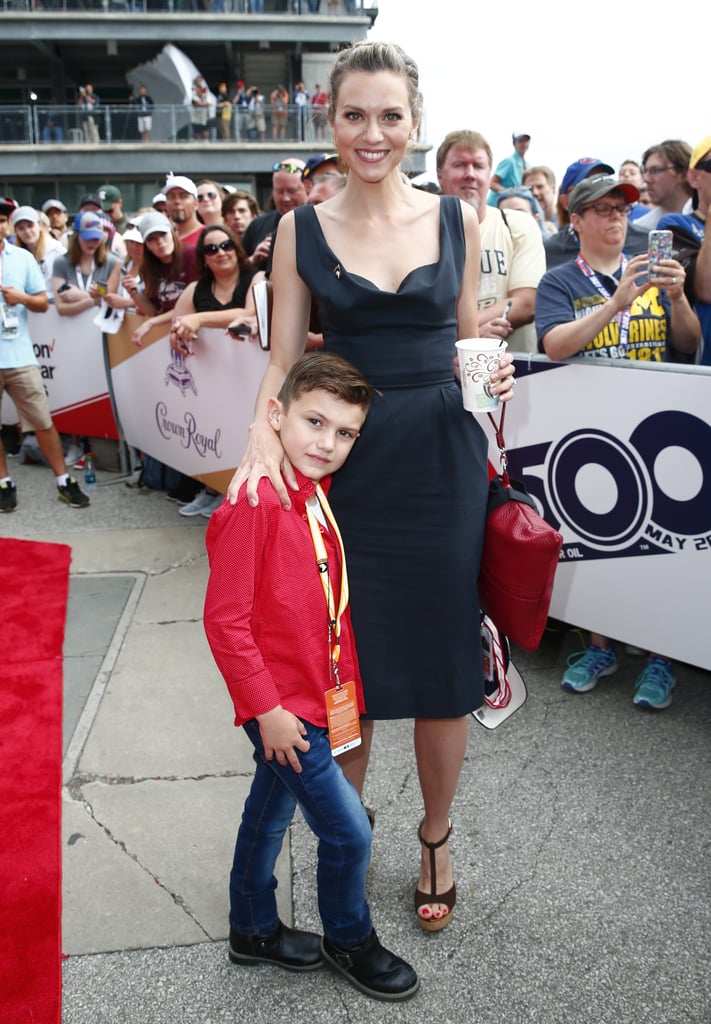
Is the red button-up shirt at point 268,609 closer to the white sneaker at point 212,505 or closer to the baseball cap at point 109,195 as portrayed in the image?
the white sneaker at point 212,505

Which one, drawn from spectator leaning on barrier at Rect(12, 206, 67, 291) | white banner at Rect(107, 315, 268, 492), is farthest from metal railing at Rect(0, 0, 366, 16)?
white banner at Rect(107, 315, 268, 492)

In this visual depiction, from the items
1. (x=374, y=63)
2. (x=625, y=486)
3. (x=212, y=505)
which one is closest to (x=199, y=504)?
(x=212, y=505)

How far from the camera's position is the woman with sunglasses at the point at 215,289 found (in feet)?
16.1

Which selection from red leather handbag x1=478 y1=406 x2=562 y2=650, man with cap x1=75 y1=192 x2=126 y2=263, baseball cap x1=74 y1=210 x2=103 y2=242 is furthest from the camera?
man with cap x1=75 y1=192 x2=126 y2=263

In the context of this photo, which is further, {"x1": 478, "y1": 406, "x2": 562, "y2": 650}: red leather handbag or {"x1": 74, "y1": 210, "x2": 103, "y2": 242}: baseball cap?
{"x1": 74, "y1": 210, "x2": 103, "y2": 242}: baseball cap

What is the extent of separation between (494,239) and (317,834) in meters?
2.85

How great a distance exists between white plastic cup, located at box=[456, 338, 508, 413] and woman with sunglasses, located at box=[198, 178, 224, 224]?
19.8 ft

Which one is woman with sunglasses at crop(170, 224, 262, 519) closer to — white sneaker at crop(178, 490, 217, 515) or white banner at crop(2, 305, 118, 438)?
white sneaker at crop(178, 490, 217, 515)

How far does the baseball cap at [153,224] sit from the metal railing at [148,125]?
76.9 feet

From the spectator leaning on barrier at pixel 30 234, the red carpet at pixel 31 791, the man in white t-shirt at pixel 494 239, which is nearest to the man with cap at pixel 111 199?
the spectator leaning on barrier at pixel 30 234

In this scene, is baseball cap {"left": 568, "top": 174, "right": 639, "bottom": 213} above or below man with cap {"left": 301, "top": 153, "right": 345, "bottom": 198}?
below

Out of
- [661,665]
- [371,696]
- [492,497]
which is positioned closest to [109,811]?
[371,696]

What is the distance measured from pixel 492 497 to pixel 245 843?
103 cm

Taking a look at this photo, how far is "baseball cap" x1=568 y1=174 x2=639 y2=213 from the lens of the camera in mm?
3096
